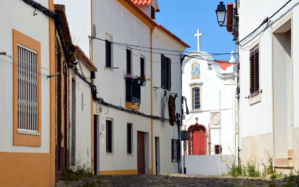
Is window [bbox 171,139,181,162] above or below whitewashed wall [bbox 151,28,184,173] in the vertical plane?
below

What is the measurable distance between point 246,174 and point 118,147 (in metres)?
6.24

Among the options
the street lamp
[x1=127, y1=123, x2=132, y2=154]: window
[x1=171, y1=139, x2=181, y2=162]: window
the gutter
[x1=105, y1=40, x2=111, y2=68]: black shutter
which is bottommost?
[x1=171, y1=139, x2=181, y2=162]: window

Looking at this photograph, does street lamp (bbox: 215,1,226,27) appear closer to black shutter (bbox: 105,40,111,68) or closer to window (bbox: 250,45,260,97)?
window (bbox: 250,45,260,97)

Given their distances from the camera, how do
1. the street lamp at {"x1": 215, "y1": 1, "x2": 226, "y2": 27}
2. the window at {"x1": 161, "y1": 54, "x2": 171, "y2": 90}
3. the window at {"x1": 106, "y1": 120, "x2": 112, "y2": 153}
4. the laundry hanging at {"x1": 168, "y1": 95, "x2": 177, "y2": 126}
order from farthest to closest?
the laundry hanging at {"x1": 168, "y1": 95, "x2": 177, "y2": 126} < the window at {"x1": 161, "y1": 54, "x2": 171, "y2": 90} < the window at {"x1": 106, "y1": 120, "x2": 112, "y2": 153} < the street lamp at {"x1": 215, "y1": 1, "x2": 226, "y2": 27}

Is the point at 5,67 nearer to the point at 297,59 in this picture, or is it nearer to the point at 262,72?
the point at 297,59

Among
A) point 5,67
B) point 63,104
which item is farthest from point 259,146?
point 5,67

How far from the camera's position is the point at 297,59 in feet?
44.5

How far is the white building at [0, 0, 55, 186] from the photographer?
9.12 metres

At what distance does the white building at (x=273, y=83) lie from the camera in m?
14.0

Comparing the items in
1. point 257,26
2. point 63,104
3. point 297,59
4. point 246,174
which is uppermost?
point 257,26

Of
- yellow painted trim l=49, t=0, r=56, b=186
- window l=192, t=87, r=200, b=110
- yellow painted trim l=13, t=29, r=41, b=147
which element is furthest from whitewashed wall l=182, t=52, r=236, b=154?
yellow painted trim l=13, t=29, r=41, b=147

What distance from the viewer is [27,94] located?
1016 centimetres

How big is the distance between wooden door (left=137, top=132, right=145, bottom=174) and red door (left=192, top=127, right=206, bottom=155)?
26565 mm

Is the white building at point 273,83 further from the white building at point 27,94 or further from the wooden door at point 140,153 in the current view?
the wooden door at point 140,153
